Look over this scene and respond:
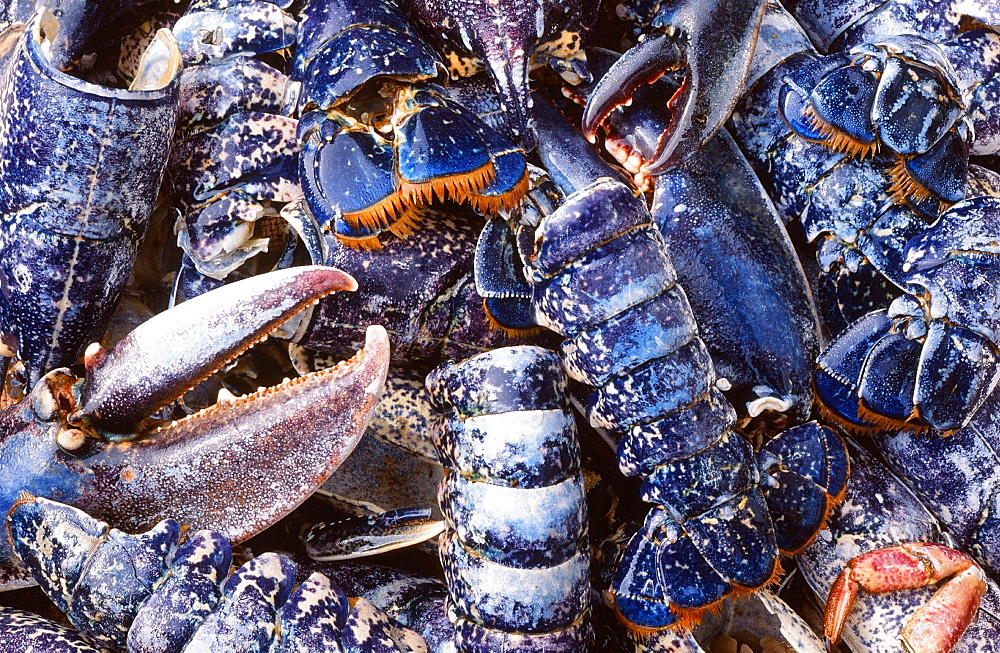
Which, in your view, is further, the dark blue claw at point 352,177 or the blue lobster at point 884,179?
the blue lobster at point 884,179

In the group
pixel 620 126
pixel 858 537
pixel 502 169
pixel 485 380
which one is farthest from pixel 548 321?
pixel 858 537

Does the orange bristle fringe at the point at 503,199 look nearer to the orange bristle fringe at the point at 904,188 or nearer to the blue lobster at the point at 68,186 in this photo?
the blue lobster at the point at 68,186

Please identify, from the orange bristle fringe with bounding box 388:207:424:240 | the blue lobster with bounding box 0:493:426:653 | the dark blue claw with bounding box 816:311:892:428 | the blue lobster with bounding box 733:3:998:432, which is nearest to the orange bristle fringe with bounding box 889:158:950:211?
the blue lobster with bounding box 733:3:998:432

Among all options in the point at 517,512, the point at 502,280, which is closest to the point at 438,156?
the point at 502,280

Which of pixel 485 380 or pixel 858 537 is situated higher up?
pixel 485 380

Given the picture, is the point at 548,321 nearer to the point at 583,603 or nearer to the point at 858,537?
the point at 583,603

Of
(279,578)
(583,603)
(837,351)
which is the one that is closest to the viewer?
(279,578)

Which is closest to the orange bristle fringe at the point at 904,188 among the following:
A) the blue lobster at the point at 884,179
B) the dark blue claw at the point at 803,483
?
the blue lobster at the point at 884,179
